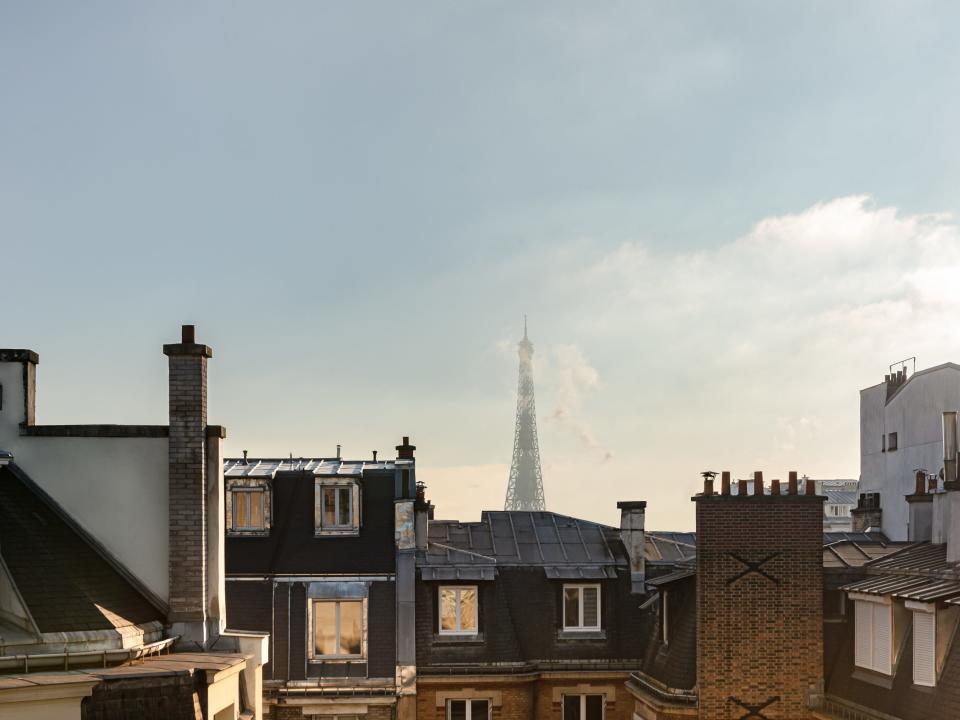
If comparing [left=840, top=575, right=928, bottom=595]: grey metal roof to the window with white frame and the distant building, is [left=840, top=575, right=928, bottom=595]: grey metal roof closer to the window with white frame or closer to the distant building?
the window with white frame

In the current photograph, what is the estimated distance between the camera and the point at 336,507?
27500 millimetres

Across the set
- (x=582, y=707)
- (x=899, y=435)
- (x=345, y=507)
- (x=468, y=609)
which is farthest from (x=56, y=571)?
(x=899, y=435)

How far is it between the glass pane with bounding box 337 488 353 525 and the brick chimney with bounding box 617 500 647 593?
8.30 meters

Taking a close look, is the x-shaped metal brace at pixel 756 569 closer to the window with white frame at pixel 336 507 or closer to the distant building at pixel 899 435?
the window with white frame at pixel 336 507

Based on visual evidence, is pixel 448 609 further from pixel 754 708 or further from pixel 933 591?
pixel 933 591

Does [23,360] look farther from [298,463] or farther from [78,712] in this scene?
[298,463]

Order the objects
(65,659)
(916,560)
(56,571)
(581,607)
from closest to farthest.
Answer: (65,659) → (56,571) → (916,560) → (581,607)

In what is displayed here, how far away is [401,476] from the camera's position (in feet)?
90.4

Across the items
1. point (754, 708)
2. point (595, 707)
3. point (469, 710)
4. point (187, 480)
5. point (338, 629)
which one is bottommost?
point (595, 707)

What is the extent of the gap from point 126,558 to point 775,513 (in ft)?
46.8

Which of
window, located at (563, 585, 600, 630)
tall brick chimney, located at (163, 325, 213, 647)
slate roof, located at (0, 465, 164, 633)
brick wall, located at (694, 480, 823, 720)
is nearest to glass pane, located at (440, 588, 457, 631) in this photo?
window, located at (563, 585, 600, 630)

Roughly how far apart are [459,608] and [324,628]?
12.9 feet

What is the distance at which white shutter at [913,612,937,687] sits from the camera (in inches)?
664

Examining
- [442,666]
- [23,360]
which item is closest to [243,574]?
[442,666]
